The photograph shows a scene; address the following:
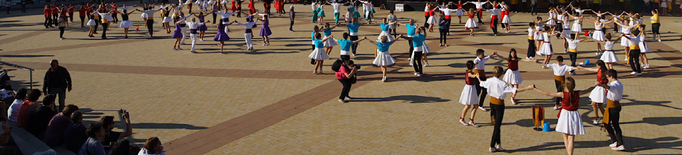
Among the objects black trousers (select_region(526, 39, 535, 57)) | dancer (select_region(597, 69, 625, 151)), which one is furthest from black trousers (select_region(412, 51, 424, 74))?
dancer (select_region(597, 69, 625, 151))

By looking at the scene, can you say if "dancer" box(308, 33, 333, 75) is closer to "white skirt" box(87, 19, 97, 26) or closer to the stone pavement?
the stone pavement

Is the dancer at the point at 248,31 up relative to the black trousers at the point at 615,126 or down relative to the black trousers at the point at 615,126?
up

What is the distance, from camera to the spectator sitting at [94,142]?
8.98 metres

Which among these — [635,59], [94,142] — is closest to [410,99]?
[635,59]

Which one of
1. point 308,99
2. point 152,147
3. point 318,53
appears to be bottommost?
point 308,99

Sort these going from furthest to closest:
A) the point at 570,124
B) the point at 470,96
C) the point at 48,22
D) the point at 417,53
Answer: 1. the point at 48,22
2. the point at 417,53
3. the point at 470,96
4. the point at 570,124

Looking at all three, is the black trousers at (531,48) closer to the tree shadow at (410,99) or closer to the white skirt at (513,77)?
the white skirt at (513,77)

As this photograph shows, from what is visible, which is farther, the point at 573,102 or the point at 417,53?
the point at 417,53

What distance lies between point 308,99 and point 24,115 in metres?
6.92

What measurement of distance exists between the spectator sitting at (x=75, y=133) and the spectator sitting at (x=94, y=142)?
1.05m

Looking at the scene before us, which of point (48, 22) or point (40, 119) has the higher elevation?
point (48, 22)

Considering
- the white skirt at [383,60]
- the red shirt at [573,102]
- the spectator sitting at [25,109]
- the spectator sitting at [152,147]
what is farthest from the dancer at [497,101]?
the spectator sitting at [25,109]

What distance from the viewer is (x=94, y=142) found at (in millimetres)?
9000

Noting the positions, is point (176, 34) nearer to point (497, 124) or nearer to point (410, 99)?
point (410, 99)
